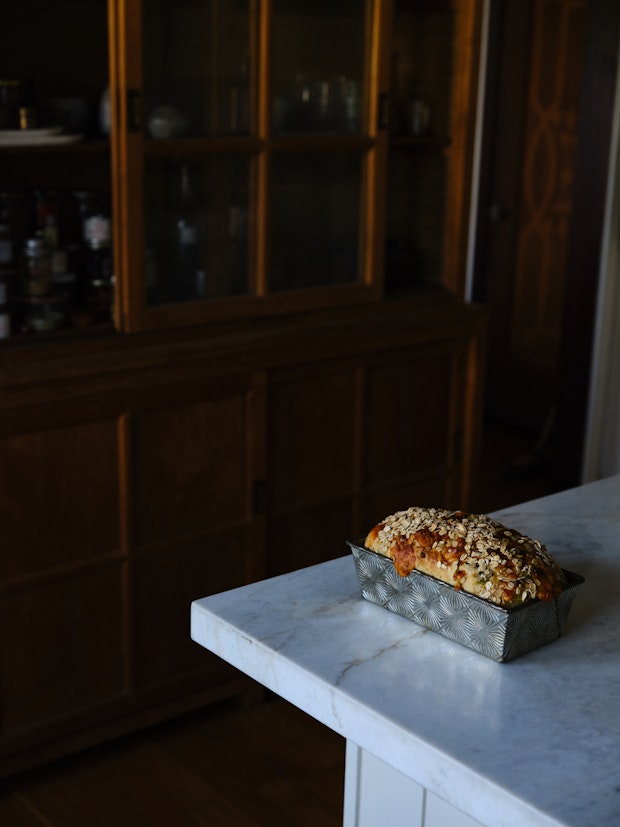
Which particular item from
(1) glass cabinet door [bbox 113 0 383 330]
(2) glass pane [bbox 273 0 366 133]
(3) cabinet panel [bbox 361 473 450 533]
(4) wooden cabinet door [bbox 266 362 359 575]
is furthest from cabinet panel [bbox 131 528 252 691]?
(2) glass pane [bbox 273 0 366 133]

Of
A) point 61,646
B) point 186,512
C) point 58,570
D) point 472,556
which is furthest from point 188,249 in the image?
point 472,556

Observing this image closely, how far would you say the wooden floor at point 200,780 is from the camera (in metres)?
2.36

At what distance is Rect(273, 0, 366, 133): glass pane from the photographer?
8.31 feet

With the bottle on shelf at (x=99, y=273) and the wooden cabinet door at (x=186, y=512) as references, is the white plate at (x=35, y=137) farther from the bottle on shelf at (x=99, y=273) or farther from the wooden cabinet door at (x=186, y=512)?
the wooden cabinet door at (x=186, y=512)

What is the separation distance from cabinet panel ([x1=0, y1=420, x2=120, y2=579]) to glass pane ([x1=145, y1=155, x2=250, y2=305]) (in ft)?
1.17

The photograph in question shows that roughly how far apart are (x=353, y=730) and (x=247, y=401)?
4.71ft

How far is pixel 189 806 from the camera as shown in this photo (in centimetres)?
239

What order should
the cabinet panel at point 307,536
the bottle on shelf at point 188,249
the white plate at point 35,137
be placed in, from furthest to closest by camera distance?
the cabinet panel at point 307,536 → the bottle on shelf at point 188,249 → the white plate at point 35,137

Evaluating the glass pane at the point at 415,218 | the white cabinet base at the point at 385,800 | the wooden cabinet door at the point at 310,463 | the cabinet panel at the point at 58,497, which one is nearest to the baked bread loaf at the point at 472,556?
the white cabinet base at the point at 385,800

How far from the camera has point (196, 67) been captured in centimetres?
241

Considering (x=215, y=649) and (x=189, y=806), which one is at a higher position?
(x=215, y=649)

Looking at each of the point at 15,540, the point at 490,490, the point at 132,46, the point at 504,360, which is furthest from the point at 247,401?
the point at 504,360

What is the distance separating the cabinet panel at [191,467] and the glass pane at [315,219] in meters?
0.35

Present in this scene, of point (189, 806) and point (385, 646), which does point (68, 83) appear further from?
point (385, 646)
